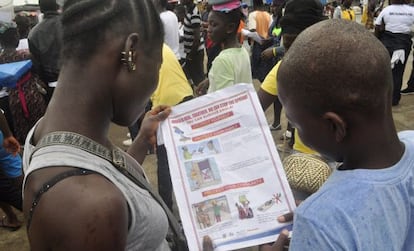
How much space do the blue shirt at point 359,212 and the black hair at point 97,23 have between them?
1.83 ft

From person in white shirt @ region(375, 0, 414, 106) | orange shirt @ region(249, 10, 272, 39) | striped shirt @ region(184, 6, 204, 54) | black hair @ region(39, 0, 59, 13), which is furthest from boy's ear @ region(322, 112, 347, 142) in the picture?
orange shirt @ region(249, 10, 272, 39)

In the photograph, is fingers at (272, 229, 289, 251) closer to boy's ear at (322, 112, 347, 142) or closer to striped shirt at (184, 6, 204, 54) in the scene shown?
boy's ear at (322, 112, 347, 142)

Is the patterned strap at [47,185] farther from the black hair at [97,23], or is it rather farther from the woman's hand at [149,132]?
the woman's hand at [149,132]

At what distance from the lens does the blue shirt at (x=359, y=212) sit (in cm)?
81

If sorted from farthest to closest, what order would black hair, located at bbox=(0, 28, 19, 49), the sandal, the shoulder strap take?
black hair, located at bbox=(0, 28, 19, 49), the sandal, the shoulder strap

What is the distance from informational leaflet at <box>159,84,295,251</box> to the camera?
52.5 inches

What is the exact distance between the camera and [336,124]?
88cm

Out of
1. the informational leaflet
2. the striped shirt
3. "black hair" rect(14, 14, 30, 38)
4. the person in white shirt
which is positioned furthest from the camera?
the striped shirt

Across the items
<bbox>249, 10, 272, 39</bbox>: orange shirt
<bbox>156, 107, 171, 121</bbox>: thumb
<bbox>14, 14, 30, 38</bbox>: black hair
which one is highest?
<bbox>156, 107, 171, 121</bbox>: thumb

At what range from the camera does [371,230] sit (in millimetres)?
827

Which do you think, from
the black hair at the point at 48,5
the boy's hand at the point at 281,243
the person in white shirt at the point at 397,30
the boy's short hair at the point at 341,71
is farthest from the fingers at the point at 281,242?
the person in white shirt at the point at 397,30

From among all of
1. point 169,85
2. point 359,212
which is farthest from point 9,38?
point 359,212

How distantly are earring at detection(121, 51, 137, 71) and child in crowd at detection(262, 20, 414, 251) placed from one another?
1.16ft

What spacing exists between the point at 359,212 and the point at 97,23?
0.70 meters
